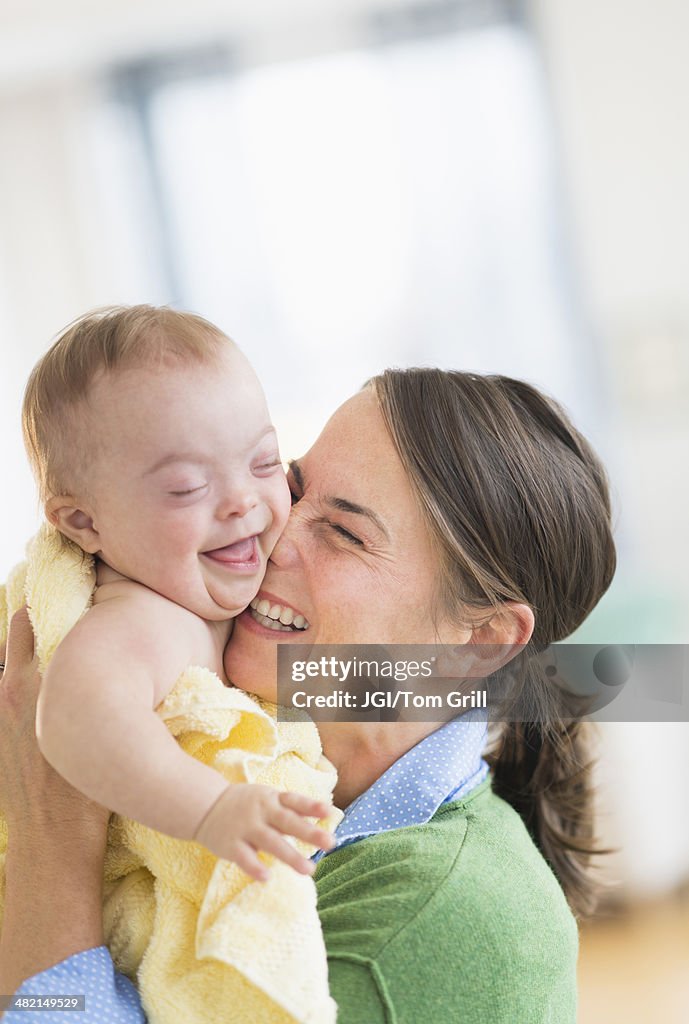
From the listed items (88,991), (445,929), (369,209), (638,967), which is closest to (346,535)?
(445,929)

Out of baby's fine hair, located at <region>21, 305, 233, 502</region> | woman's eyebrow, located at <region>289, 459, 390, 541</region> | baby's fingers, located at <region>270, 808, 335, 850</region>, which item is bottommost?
baby's fingers, located at <region>270, 808, 335, 850</region>

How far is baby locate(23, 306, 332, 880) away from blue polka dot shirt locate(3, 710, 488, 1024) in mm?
252

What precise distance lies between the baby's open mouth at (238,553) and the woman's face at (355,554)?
0.30 feet

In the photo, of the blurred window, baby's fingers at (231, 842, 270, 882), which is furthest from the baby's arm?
the blurred window

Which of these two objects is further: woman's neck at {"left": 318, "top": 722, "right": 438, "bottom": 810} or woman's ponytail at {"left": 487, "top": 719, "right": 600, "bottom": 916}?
woman's ponytail at {"left": 487, "top": 719, "right": 600, "bottom": 916}

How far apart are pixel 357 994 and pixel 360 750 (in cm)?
35

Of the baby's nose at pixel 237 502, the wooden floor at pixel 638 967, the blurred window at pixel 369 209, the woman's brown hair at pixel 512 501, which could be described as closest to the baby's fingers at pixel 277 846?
the baby's nose at pixel 237 502

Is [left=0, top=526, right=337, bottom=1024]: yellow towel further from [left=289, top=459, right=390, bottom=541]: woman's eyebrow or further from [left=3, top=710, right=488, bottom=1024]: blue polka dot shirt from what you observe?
[left=289, top=459, right=390, bottom=541]: woman's eyebrow

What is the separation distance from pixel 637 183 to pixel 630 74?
0.37 metres

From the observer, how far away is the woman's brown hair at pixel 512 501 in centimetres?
132

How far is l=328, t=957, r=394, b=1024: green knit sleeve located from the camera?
98 centimetres

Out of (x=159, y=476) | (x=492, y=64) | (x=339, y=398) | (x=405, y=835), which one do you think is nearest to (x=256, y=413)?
(x=159, y=476)

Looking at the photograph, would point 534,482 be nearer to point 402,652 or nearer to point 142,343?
point 402,652

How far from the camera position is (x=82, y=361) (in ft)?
3.37
